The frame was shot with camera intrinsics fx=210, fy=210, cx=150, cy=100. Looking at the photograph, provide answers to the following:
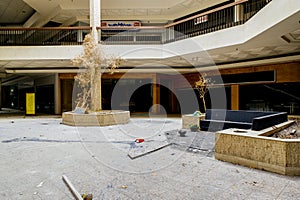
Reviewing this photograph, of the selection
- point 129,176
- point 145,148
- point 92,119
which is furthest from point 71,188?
point 92,119

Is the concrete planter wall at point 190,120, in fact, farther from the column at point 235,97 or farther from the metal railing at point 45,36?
the metal railing at point 45,36

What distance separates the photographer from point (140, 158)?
4023mm

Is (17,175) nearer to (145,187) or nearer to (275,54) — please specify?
(145,187)

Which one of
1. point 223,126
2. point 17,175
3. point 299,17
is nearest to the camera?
point 17,175

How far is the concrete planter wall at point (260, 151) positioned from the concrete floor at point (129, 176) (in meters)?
0.14

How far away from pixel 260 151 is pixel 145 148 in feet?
7.64

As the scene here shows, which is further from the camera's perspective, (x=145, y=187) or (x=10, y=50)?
(x=10, y=50)

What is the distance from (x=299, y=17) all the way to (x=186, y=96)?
9433 mm

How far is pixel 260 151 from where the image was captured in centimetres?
333

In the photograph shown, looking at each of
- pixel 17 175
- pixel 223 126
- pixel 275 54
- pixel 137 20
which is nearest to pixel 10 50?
pixel 137 20

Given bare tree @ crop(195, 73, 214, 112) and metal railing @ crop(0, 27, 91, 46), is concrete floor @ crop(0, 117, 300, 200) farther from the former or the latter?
metal railing @ crop(0, 27, 91, 46)

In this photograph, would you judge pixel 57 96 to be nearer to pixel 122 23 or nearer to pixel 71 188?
pixel 122 23

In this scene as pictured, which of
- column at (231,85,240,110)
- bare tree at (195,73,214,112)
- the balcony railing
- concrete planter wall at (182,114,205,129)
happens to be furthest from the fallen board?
column at (231,85,240,110)

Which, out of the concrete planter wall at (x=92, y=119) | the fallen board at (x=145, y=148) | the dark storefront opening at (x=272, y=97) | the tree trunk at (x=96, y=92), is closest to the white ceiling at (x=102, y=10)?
the dark storefront opening at (x=272, y=97)
